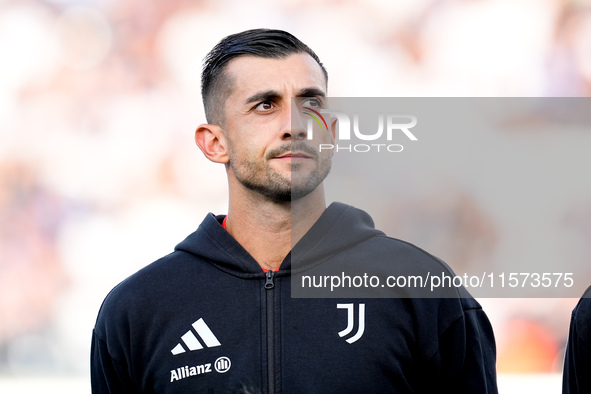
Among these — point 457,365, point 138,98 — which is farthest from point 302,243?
point 138,98

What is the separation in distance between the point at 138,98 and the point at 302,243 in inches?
123

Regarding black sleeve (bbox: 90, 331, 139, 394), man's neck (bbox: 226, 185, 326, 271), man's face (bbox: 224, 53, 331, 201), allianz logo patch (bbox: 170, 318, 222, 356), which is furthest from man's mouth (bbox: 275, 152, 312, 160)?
black sleeve (bbox: 90, 331, 139, 394)

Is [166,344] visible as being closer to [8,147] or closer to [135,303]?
[135,303]

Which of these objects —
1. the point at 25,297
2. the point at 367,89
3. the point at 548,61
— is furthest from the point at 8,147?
the point at 548,61

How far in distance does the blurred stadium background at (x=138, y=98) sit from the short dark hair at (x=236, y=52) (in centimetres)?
226

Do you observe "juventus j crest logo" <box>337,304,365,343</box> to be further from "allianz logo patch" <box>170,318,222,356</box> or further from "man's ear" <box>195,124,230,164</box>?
"man's ear" <box>195,124,230,164</box>

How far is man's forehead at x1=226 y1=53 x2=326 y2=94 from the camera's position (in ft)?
5.33

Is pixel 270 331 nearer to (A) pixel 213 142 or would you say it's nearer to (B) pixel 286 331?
(B) pixel 286 331

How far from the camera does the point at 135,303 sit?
5.26 feet

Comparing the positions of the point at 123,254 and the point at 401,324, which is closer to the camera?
the point at 401,324

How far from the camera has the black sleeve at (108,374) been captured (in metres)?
1.59

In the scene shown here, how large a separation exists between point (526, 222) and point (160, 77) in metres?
3.26

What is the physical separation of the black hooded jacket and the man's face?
127 millimetres

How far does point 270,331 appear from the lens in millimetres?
1501
